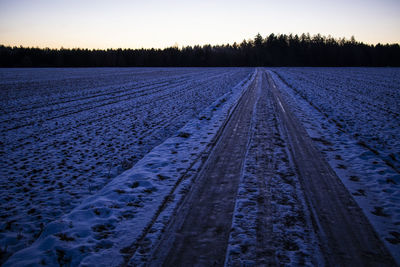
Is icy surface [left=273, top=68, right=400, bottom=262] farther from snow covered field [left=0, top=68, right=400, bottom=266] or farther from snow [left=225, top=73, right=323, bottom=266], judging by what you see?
snow [left=225, top=73, right=323, bottom=266]

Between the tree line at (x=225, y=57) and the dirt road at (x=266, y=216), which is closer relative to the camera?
the dirt road at (x=266, y=216)

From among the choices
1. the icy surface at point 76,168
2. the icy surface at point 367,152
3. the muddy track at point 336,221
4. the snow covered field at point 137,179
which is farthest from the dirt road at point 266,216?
the icy surface at point 76,168

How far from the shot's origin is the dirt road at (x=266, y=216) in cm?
316

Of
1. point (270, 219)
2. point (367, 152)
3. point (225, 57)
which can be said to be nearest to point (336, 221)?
point (270, 219)

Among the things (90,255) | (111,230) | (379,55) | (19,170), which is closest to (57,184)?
(19,170)

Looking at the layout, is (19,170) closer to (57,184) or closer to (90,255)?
(57,184)

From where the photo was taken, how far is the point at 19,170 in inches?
244

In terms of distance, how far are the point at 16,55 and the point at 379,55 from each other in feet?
497

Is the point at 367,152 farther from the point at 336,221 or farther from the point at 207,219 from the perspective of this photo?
the point at 207,219

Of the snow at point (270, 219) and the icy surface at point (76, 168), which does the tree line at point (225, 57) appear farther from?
the snow at point (270, 219)

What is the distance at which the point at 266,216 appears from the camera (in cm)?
401

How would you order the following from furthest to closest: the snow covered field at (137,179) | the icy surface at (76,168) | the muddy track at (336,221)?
1. the icy surface at (76,168)
2. the snow covered field at (137,179)
3. the muddy track at (336,221)

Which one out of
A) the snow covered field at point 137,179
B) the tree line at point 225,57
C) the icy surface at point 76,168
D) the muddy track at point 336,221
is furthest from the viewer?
the tree line at point 225,57

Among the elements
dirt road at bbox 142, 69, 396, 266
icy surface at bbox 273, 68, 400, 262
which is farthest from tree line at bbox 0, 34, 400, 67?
dirt road at bbox 142, 69, 396, 266
